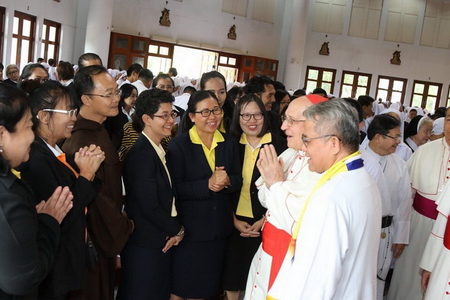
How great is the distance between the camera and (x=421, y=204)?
4062 millimetres

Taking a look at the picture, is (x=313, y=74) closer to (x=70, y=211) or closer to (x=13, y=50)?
(x=13, y=50)

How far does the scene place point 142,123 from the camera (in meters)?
3.20

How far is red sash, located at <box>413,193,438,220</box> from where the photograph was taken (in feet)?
12.9

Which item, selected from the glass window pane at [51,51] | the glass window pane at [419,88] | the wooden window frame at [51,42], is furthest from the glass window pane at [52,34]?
the glass window pane at [419,88]

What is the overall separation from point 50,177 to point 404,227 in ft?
9.38

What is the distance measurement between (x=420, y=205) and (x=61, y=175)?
307 centimetres

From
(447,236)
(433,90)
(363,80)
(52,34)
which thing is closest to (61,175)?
(447,236)

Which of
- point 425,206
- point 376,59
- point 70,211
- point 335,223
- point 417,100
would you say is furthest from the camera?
point 417,100

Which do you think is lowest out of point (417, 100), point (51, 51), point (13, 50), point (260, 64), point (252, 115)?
point (252, 115)

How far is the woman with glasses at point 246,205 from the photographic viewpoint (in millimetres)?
3453

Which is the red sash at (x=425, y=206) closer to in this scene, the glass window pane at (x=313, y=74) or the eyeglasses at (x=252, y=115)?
the eyeglasses at (x=252, y=115)

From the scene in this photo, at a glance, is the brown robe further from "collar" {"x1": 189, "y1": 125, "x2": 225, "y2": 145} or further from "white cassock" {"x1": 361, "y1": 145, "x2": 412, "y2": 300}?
"white cassock" {"x1": 361, "y1": 145, "x2": 412, "y2": 300}

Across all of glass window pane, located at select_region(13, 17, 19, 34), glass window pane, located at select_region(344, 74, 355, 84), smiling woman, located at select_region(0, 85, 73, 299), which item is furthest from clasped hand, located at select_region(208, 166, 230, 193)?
glass window pane, located at select_region(344, 74, 355, 84)

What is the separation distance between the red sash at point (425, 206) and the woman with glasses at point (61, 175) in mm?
2839
